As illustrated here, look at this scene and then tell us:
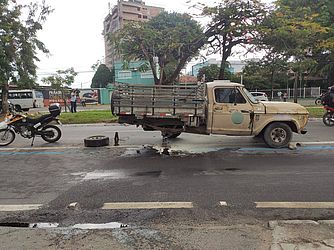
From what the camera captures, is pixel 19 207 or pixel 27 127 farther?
pixel 27 127

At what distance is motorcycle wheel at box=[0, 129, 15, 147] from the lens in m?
10.5

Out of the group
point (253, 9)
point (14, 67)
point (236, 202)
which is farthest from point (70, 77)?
point (236, 202)

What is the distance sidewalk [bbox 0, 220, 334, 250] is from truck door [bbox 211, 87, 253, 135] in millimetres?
5007

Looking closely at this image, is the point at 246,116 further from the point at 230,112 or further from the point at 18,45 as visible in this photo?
the point at 18,45

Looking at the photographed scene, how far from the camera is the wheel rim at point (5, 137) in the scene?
10.5 m

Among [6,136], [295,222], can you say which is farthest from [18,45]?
[295,222]

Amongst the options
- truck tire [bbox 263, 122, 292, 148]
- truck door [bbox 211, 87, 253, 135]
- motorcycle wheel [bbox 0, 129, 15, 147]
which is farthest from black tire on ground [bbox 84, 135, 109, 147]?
truck tire [bbox 263, 122, 292, 148]

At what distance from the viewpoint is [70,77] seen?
27.8m

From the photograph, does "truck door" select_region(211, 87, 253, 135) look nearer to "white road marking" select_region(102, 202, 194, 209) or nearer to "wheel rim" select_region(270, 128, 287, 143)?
"wheel rim" select_region(270, 128, 287, 143)

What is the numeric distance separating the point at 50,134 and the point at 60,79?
17.6 meters

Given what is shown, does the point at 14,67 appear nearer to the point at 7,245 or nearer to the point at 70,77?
the point at 70,77

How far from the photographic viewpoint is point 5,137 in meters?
10.5

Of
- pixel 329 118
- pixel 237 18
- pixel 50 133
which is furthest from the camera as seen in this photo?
pixel 237 18

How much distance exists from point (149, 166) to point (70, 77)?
22.5 metres
